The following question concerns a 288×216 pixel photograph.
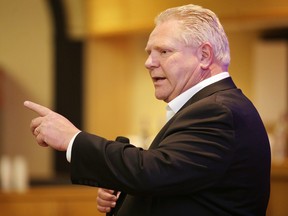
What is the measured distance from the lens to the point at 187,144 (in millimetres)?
1712

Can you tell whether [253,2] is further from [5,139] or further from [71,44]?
[5,139]

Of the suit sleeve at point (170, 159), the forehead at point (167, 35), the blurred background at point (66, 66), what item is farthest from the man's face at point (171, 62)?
the blurred background at point (66, 66)

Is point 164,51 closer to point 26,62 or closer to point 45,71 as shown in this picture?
point 45,71

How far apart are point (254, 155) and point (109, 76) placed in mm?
5577

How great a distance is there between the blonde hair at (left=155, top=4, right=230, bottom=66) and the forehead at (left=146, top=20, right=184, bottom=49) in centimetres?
1

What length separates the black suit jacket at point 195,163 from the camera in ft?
5.55

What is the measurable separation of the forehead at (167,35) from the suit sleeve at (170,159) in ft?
0.68

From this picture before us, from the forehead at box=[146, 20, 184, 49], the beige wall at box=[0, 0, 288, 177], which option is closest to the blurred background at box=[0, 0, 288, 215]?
the beige wall at box=[0, 0, 288, 177]

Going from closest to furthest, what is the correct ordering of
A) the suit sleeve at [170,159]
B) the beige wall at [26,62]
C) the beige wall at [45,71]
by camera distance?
the suit sleeve at [170,159]
the beige wall at [45,71]
the beige wall at [26,62]

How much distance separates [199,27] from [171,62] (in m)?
0.12

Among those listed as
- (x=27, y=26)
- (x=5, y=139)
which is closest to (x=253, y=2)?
(x=27, y=26)

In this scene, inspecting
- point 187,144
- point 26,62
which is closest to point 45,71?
point 26,62

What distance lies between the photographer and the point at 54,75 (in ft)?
23.7

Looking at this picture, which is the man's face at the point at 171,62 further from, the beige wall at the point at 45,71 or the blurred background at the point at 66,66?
the beige wall at the point at 45,71
